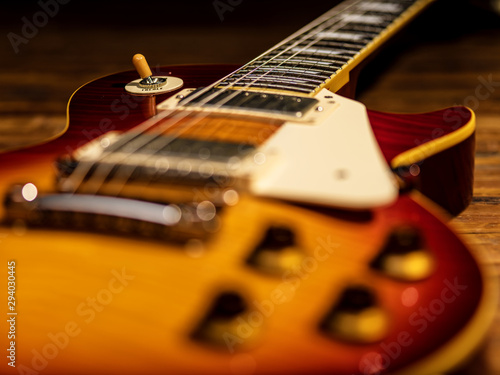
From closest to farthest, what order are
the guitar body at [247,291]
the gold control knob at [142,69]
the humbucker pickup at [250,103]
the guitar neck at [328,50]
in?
1. the guitar body at [247,291]
2. the humbucker pickup at [250,103]
3. the guitar neck at [328,50]
4. the gold control knob at [142,69]

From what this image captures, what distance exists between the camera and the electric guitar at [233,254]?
43 centimetres

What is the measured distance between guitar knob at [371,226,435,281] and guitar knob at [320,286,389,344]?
45 mm

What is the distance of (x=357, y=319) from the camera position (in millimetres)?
430

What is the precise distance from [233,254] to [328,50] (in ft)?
2.24

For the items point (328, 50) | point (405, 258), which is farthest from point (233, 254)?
point (328, 50)

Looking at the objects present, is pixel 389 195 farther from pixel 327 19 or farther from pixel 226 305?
pixel 327 19

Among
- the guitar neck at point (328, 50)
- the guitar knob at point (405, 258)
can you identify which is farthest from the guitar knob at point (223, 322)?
the guitar neck at point (328, 50)

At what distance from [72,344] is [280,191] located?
245 millimetres

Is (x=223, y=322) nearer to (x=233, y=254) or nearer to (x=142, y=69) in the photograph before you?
(x=233, y=254)

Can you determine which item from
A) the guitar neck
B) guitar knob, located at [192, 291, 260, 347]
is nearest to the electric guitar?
guitar knob, located at [192, 291, 260, 347]

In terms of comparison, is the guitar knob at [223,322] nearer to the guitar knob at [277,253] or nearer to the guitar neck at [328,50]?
the guitar knob at [277,253]

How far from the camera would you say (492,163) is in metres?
1.23

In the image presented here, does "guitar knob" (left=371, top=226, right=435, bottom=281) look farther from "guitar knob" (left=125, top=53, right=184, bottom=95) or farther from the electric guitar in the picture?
"guitar knob" (left=125, top=53, right=184, bottom=95)

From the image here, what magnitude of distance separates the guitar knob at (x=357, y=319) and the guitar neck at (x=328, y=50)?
1.58ft
